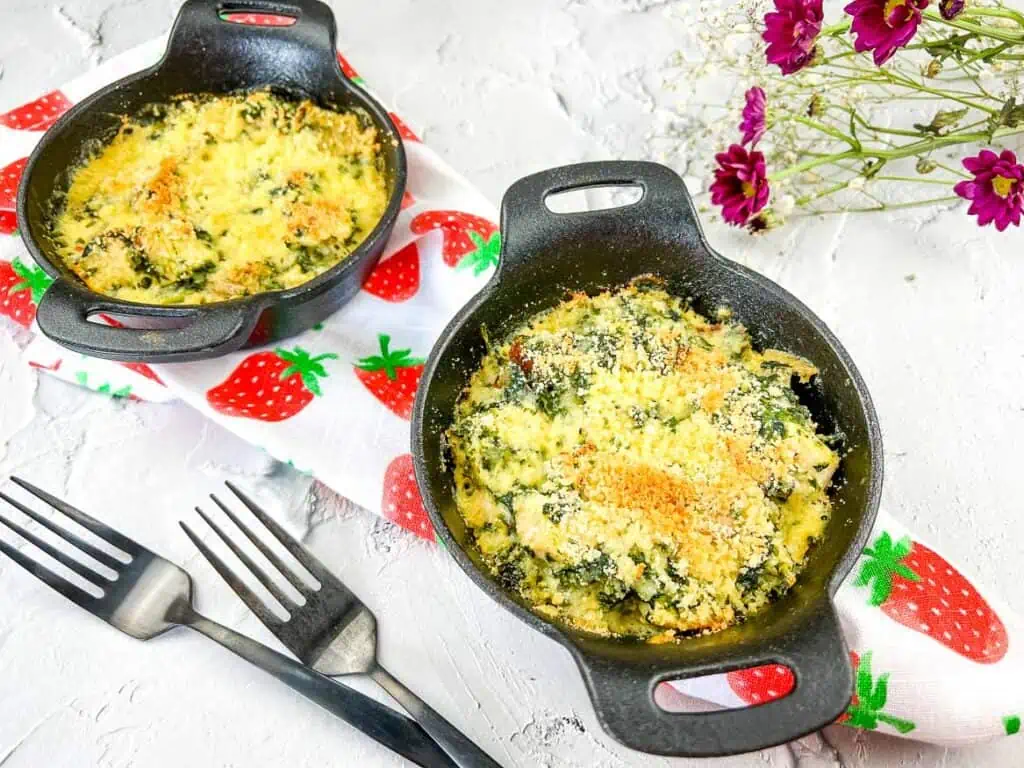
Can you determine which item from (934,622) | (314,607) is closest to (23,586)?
(314,607)

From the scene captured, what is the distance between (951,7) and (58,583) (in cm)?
180

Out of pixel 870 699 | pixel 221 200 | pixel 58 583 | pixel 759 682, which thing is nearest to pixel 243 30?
pixel 221 200

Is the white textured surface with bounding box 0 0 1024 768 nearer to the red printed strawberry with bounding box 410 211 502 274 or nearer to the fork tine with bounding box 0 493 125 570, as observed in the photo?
the fork tine with bounding box 0 493 125 570

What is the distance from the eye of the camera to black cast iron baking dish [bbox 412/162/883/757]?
3.97ft

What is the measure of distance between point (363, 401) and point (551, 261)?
1.51 ft

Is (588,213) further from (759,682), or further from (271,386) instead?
(759,682)

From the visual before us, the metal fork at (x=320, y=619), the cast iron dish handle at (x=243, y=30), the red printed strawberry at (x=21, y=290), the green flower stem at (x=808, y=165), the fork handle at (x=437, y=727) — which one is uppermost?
the cast iron dish handle at (x=243, y=30)

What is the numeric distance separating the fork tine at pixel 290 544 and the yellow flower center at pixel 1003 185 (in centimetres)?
142

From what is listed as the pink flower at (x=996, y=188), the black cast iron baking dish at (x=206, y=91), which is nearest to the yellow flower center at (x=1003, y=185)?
the pink flower at (x=996, y=188)

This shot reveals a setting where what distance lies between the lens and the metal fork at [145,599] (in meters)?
1.59

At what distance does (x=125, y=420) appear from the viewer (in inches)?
76.2

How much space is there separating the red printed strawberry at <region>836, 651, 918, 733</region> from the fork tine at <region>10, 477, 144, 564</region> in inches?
47.7

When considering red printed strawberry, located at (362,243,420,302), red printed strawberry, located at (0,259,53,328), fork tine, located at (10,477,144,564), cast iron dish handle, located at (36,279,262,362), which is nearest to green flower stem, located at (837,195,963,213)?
red printed strawberry, located at (362,243,420,302)

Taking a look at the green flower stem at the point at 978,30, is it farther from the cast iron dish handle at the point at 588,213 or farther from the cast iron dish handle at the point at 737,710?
the cast iron dish handle at the point at 737,710
